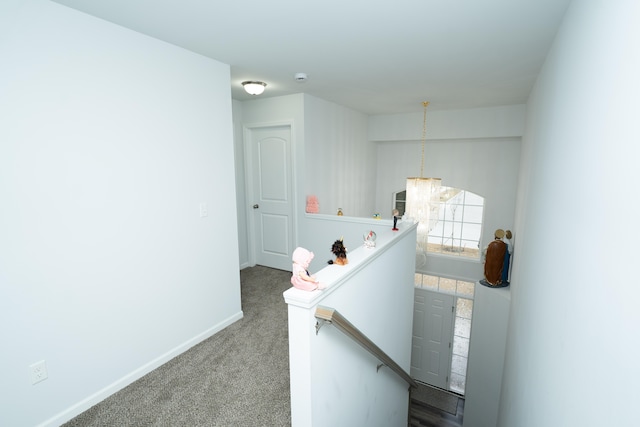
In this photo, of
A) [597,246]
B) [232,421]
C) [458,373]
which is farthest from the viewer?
[458,373]

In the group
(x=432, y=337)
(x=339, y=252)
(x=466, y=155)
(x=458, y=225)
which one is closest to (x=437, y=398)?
(x=432, y=337)

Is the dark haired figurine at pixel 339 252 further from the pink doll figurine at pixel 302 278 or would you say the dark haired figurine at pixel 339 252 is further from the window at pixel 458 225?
the window at pixel 458 225

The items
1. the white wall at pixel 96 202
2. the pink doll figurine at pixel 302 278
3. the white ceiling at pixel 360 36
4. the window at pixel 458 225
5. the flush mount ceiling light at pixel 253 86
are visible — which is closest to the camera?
the pink doll figurine at pixel 302 278

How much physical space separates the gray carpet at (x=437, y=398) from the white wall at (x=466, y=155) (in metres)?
1.94

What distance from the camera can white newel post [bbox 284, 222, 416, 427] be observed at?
153 cm

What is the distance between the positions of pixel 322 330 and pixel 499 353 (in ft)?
10.2

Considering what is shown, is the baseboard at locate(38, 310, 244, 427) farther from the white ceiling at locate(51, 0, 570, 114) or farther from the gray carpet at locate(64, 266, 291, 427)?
the white ceiling at locate(51, 0, 570, 114)

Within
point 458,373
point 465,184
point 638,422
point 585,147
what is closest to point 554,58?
point 585,147

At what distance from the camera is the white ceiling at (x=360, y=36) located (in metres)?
1.86

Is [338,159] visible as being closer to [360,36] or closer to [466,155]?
[466,155]

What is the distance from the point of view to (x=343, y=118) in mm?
5012

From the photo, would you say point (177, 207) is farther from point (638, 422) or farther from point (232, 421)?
point (638, 422)

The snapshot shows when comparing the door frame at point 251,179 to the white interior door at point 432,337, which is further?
the white interior door at point 432,337

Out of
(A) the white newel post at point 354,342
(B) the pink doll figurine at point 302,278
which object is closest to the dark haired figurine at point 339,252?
(A) the white newel post at point 354,342
